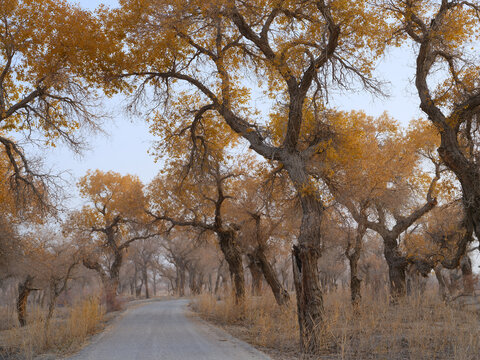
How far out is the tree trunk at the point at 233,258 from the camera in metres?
16.6

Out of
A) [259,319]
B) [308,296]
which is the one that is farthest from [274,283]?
[308,296]

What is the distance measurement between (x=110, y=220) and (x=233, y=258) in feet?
39.6

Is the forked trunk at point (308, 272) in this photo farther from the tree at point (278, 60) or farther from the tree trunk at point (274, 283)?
the tree trunk at point (274, 283)

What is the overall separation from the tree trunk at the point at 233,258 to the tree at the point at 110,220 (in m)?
6.98

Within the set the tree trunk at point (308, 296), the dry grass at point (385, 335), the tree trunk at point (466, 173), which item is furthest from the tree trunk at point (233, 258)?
the tree trunk at point (466, 173)

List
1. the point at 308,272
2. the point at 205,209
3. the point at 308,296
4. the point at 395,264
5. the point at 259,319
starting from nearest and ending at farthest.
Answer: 1. the point at 308,296
2. the point at 308,272
3. the point at 259,319
4. the point at 395,264
5. the point at 205,209

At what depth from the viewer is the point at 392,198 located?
57.6 feet

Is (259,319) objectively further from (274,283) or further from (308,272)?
(274,283)

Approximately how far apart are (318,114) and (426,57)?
9.80 feet

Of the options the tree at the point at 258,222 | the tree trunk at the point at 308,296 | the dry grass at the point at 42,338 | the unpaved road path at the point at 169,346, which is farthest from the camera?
the tree at the point at 258,222

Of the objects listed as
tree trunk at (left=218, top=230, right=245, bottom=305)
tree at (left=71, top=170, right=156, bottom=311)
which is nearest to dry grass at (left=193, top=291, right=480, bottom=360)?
tree trunk at (left=218, top=230, right=245, bottom=305)

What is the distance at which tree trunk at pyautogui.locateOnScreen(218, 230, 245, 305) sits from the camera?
1659 cm

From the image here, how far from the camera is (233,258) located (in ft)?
58.5

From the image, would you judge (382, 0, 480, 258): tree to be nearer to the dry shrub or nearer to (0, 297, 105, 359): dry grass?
the dry shrub
